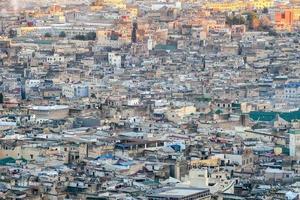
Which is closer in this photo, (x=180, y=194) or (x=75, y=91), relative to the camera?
(x=180, y=194)

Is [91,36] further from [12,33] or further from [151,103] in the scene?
[151,103]

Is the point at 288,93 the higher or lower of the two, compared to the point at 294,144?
lower

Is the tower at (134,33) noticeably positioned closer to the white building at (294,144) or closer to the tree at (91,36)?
the tree at (91,36)

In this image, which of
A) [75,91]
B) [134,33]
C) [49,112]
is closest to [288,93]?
[75,91]

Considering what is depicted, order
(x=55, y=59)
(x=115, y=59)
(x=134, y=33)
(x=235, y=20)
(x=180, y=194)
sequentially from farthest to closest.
→ (x=235, y=20), (x=134, y=33), (x=55, y=59), (x=115, y=59), (x=180, y=194)

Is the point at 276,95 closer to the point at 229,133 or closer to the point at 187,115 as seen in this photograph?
the point at 187,115

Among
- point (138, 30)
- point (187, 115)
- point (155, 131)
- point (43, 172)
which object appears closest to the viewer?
point (43, 172)

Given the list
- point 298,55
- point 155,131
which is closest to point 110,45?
point 298,55

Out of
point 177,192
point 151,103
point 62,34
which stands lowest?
point 62,34
